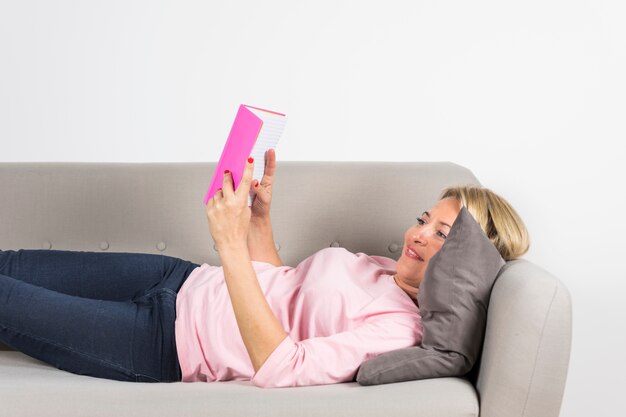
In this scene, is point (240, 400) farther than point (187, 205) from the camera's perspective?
No

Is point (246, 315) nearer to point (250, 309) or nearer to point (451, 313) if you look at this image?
point (250, 309)

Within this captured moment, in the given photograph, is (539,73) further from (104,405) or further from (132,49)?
(104,405)

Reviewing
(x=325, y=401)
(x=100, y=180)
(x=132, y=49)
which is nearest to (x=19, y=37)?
(x=132, y=49)

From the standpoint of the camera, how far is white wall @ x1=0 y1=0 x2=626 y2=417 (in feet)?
8.93

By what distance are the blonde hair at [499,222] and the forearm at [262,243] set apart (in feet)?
1.82

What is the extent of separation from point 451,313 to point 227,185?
0.54 m

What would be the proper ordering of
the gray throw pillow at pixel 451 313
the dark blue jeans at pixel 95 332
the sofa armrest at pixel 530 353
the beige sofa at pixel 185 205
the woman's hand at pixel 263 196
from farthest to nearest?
the beige sofa at pixel 185 205 < the woman's hand at pixel 263 196 < the dark blue jeans at pixel 95 332 < the gray throw pillow at pixel 451 313 < the sofa armrest at pixel 530 353

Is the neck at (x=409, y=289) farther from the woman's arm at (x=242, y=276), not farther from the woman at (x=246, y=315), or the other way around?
the woman's arm at (x=242, y=276)

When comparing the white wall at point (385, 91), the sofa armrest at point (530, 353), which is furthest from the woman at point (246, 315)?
the white wall at point (385, 91)

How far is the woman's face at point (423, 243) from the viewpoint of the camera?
1.92m

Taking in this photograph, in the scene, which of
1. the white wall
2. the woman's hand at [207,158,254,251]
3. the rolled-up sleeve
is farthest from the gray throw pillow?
the white wall

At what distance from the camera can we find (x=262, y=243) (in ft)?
7.19

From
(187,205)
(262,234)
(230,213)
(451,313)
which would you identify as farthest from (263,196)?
(451,313)

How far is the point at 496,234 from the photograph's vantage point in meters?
1.92
